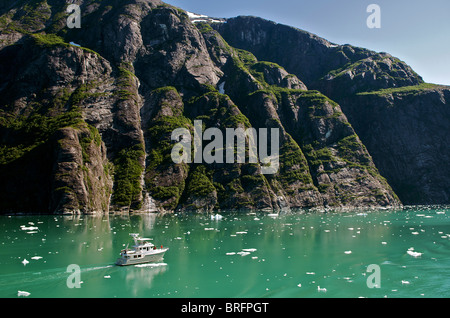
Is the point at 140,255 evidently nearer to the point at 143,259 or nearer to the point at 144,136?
the point at 143,259

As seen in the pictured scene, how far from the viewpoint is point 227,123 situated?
16175 cm

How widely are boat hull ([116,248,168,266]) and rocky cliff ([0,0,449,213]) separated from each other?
7622cm

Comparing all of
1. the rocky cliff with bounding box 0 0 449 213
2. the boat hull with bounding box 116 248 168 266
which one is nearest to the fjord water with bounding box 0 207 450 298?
the boat hull with bounding box 116 248 168 266

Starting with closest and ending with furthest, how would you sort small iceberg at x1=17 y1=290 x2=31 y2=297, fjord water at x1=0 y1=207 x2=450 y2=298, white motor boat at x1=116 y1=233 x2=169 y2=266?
small iceberg at x1=17 y1=290 x2=31 y2=297, fjord water at x1=0 y1=207 x2=450 y2=298, white motor boat at x1=116 y1=233 x2=169 y2=266

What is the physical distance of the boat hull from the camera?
29.4 metres

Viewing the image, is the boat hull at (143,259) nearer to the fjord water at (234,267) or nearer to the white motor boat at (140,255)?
the white motor boat at (140,255)

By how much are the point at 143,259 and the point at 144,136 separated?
129236mm

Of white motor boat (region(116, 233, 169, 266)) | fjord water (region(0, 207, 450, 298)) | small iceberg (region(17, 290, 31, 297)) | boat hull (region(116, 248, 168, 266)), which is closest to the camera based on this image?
small iceberg (region(17, 290, 31, 297))

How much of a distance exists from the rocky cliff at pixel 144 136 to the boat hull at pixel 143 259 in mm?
76216

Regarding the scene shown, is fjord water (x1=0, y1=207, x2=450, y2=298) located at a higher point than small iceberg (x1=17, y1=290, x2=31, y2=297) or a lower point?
lower

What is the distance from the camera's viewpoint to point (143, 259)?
30281mm

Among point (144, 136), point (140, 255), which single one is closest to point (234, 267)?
point (140, 255)

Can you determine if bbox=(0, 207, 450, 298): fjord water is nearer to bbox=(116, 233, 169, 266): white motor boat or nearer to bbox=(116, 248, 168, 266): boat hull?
bbox=(116, 248, 168, 266): boat hull

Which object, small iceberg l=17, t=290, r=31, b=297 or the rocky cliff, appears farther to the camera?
the rocky cliff
